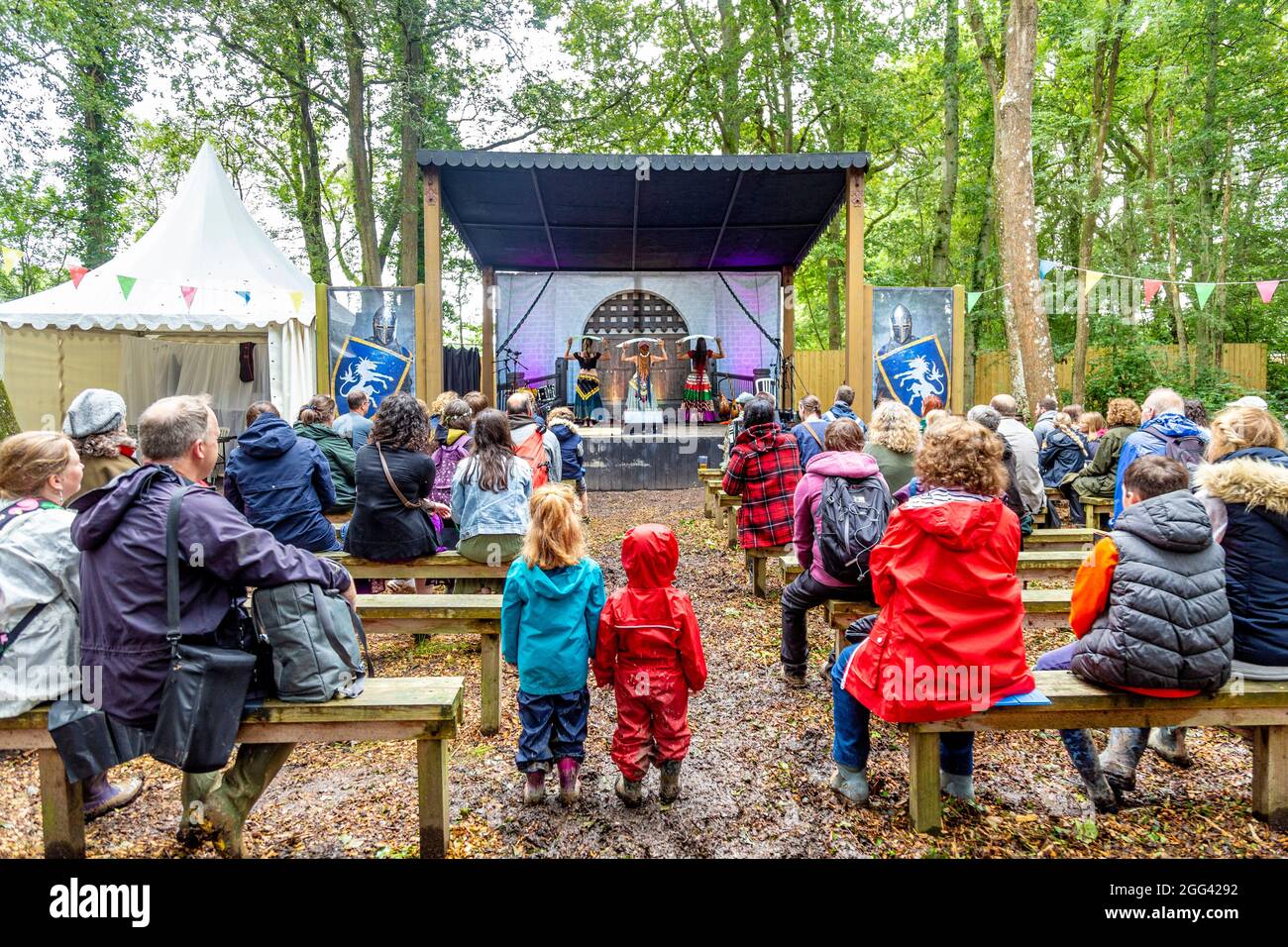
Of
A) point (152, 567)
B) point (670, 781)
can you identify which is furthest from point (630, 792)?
point (152, 567)

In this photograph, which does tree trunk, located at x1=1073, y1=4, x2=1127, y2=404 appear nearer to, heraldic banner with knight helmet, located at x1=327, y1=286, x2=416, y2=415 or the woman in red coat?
heraldic banner with knight helmet, located at x1=327, y1=286, x2=416, y2=415

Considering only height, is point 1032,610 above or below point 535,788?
above

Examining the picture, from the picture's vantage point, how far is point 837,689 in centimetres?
253

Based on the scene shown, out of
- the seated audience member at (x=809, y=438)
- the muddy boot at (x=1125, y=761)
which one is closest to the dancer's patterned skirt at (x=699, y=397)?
the seated audience member at (x=809, y=438)

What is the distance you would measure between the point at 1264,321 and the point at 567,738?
2151 cm

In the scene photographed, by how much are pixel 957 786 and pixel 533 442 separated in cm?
344

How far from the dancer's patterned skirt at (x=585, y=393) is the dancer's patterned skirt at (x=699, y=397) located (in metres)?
1.78

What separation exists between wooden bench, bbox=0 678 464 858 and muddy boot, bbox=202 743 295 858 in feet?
0.48

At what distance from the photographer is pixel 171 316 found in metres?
8.49

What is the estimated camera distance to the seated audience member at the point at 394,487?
3709mm

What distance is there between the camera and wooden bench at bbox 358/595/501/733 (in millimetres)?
3158

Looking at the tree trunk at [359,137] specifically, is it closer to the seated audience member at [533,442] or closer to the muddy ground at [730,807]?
the seated audience member at [533,442]

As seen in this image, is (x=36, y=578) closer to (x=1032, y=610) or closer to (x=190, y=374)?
(x=1032, y=610)

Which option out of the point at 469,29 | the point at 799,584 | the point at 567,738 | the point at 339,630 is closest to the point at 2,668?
the point at 339,630
